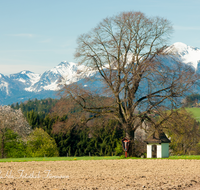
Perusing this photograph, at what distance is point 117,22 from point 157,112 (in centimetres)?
919

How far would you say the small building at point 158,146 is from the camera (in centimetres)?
3069

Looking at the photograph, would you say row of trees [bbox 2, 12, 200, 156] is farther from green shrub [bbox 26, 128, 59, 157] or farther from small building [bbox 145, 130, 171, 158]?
green shrub [bbox 26, 128, 59, 157]

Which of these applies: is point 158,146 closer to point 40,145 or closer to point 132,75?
point 132,75

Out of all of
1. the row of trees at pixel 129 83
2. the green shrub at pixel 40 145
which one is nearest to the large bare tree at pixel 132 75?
the row of trees at pixel 129 83

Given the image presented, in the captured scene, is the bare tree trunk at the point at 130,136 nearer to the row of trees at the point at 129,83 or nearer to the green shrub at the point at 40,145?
the row of trees at the point at 129,83

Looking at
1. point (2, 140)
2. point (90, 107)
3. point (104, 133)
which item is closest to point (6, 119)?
point (2, 140)

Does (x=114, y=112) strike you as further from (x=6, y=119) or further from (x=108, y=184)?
(x=6, y=119)

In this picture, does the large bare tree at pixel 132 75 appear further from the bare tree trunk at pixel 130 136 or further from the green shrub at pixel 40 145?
the green shrub at pixel 40 145

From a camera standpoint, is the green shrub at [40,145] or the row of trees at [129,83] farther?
the green shrub at [40,145]

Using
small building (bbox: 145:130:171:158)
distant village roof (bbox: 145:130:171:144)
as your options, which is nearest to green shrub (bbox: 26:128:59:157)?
small building (bbox: 145:130:171:158)

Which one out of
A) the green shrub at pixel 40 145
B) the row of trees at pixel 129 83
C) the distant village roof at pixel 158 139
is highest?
the row of trees at pixel 129 83

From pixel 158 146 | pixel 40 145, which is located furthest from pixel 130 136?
pixel 40 145

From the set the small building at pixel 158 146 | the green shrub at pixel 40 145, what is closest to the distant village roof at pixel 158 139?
the small building at pixel 158 146

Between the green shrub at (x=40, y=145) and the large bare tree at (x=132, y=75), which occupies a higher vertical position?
the large bare tree at (x=132, y=75)
